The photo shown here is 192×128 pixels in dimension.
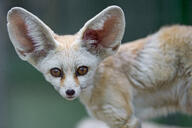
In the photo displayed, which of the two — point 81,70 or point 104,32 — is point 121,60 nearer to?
point 104,32

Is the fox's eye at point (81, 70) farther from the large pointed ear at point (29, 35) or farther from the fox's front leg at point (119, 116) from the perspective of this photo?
the fox's front leg at point (119, 116)

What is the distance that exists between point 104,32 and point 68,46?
339 millimetres

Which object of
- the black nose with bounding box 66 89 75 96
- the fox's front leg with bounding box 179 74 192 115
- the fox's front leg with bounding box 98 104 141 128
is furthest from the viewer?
the fox's front leg with bounding box 179 74 192 115

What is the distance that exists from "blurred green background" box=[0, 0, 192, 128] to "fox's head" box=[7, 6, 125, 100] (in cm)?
209

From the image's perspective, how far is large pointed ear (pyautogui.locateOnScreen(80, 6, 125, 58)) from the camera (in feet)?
10.1

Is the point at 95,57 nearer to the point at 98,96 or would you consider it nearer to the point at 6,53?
the point at 98,96

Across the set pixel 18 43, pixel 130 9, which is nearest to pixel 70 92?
pixel 18 43

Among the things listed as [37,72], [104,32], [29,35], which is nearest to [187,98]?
[104,32]

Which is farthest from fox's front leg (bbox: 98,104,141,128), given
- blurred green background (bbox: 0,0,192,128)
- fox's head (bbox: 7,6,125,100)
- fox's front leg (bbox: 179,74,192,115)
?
blurred green background (bbox: 0,0,192,128)

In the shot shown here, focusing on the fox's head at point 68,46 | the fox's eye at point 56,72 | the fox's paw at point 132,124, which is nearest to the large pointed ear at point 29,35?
the fox's head at point 68,46

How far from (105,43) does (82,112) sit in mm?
4016

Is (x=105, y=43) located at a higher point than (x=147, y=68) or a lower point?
higher

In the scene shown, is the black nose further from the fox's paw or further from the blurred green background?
the blurred green background

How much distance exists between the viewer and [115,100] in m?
3.60
